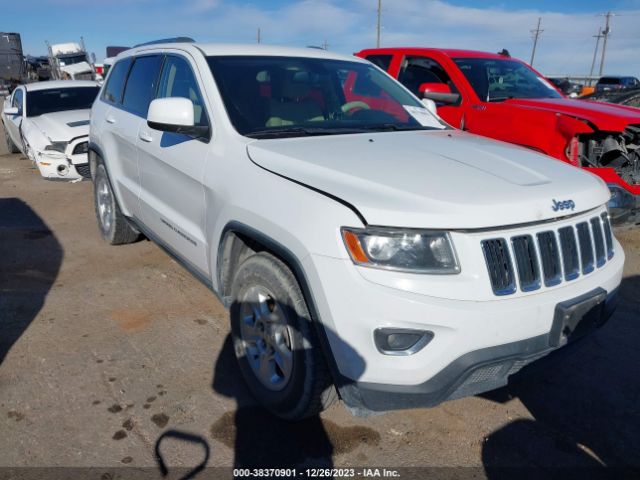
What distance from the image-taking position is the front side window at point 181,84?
10.7 feet

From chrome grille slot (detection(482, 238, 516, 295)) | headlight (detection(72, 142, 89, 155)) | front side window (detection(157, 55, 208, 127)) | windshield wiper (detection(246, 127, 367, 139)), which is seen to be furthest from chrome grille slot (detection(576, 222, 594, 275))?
headlight (detection(72, 142, 89, 155))

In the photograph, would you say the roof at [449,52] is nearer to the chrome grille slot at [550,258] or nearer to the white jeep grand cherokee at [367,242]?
the white jeep grand cherokee at [367,242]

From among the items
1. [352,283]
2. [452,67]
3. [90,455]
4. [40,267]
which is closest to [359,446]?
[352,283]

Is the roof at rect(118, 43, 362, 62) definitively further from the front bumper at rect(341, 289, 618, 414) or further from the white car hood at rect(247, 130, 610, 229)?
the front bumper at rect(341, 289, 618, 414)

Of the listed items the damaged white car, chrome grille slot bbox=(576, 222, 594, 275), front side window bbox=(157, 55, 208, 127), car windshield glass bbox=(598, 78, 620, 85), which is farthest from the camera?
car windshield glass bbox=(598, 78, 620, 85)

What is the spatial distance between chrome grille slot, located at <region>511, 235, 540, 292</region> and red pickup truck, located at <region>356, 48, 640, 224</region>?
3.09 meters

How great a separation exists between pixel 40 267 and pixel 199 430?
3.05 m

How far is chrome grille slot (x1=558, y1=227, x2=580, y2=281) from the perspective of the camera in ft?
7.62

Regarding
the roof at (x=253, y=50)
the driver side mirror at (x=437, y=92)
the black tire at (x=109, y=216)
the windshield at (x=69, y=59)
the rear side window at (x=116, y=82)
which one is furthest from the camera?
the windshield at (x=69, y=59)

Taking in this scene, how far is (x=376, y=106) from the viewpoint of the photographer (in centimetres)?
370

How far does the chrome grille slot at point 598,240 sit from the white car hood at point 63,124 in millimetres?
7376

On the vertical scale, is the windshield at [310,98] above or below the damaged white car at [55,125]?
above

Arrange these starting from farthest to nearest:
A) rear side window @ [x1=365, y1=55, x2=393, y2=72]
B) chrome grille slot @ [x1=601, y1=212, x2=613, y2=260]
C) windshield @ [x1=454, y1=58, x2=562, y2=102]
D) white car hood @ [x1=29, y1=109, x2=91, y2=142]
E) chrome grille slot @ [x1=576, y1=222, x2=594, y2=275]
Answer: white car hood @ [x1=29, y1=109, x2=91, y2=142], rear side window @ [x1=365, y1=55, x2=393, y2=72], windshield @ [x1=454, y1=58, x2=562, y2=102], chrome grille slot @ [x1=601, y1=212, x2=613, y2=260], chrome grille slot @ [x1=576, y1=222, x2=594, y2=275]

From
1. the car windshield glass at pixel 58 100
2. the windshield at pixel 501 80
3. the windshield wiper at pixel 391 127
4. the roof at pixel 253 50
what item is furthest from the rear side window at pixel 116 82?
the car windshield glass at pixel 58 100
